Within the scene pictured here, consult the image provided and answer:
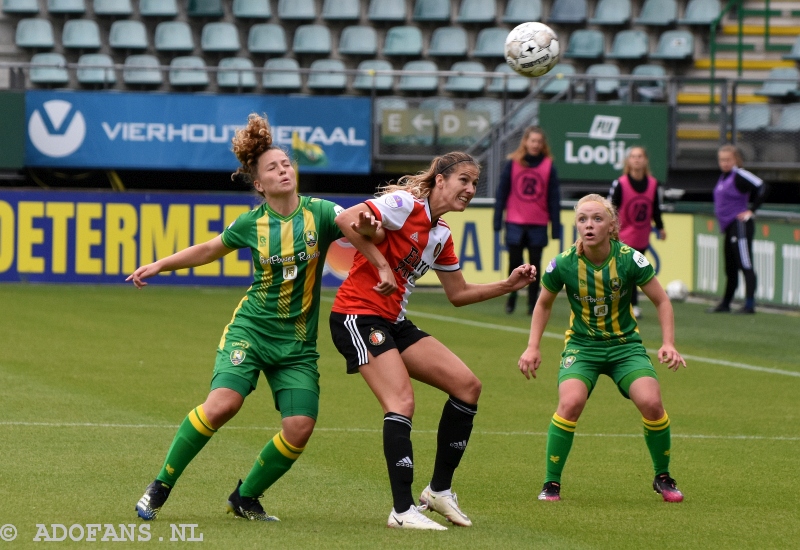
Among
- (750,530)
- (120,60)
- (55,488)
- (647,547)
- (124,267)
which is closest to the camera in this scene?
(647,547)

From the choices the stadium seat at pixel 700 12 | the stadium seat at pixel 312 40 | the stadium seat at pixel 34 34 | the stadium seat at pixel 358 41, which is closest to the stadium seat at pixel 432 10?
the stadium seat at pixel 358 41

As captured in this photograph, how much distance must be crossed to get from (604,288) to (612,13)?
62.8 feet

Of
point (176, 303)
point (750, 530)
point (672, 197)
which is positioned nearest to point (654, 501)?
point (750, 530)

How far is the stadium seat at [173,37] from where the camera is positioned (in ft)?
79.2

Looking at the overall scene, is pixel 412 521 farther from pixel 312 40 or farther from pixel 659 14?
pixel 659 14

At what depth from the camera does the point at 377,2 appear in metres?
25.0

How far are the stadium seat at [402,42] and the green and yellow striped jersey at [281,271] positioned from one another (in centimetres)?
1892

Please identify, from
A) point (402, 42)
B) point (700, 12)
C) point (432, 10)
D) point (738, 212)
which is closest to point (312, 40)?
point (402, 42)

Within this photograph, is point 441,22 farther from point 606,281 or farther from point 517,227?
point 606,281

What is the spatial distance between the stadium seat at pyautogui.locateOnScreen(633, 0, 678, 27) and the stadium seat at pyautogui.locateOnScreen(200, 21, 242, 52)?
24.2 ft

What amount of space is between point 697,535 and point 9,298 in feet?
40.8

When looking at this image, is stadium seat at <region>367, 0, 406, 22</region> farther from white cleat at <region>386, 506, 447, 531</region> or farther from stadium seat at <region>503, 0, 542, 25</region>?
white cleat at <region>386, 506, 447, 531</region>

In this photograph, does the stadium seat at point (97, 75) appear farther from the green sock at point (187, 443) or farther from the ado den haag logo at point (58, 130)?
the green sock at point (187, 443)

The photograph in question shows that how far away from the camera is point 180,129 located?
19.9m
